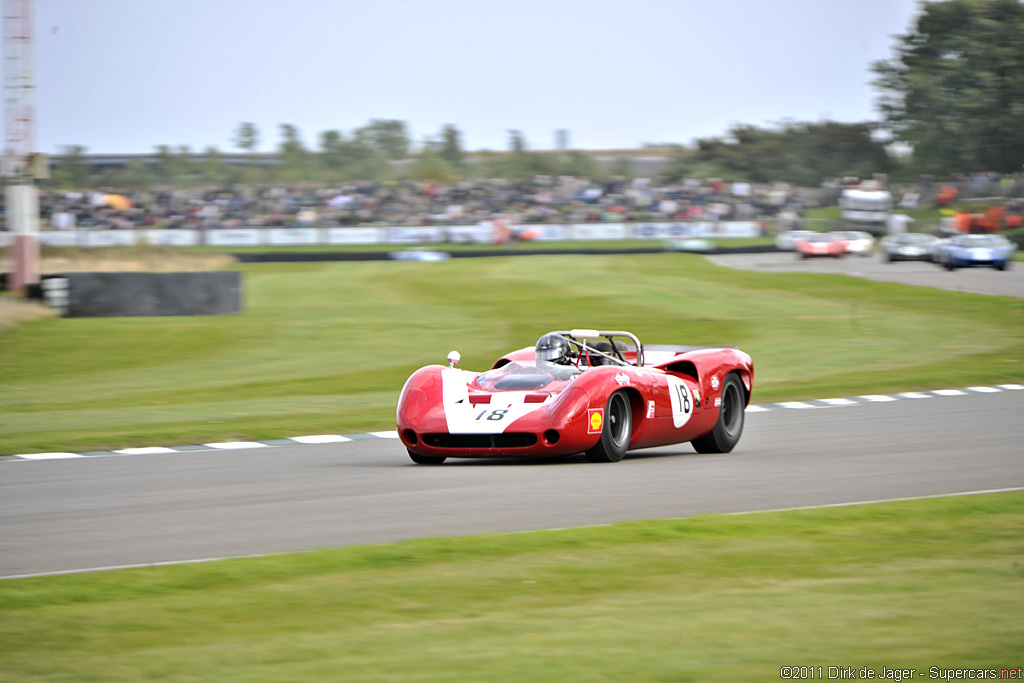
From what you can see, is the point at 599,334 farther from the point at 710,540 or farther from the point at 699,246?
the point at 699,246

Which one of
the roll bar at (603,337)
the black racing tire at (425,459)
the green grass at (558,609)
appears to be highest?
the roll bar at (603,337)

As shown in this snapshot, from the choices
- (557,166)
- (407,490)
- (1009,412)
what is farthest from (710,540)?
(557,166)

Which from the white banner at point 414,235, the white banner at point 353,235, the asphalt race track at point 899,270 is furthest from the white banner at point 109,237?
the asphalt race track at point 899,270

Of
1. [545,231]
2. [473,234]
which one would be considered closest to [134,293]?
[473,234]

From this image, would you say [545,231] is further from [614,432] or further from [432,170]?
[614,432]

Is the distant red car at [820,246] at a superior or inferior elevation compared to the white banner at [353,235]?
superior

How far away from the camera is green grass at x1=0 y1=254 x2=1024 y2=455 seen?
1467cm

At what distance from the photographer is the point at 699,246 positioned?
187 feet

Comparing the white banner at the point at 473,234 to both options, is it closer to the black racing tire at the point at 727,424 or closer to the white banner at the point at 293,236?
the white banner at the point at 293,236

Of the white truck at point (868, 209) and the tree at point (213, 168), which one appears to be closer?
the white truck at point (868, 209)

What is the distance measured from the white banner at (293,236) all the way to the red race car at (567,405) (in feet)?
174

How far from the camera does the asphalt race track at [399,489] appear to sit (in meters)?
6.90

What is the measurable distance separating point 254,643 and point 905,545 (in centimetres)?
336

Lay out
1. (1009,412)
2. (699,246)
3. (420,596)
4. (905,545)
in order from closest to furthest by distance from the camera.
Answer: (420,596), (905,545), (1009,412), (699,246)
